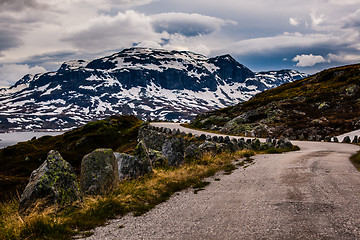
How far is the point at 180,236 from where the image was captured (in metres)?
6.74

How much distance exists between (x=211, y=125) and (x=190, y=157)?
43712 millimetres

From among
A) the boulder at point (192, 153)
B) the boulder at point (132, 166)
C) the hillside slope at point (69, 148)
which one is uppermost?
the boulder at point (132, 166)

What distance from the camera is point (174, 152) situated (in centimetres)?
1847

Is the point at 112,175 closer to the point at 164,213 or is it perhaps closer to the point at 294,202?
the point at 164,213

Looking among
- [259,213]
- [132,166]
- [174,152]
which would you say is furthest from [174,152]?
[259,213]

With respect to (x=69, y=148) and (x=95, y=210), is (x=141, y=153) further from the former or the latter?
(x=69, y=148)

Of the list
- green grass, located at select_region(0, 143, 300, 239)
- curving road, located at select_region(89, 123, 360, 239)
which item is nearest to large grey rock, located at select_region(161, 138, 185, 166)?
green grass, located at select_region(0, 143, 300, 239)

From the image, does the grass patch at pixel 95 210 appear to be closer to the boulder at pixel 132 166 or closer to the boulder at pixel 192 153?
the boulder at pixel 132 166

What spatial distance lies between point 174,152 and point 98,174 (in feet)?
28.0

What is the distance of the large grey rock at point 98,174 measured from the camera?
409 inches

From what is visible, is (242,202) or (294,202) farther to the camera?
(242,202)

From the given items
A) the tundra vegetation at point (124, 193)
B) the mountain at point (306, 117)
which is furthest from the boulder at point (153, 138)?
the tundra vegetation at point (124, 193)

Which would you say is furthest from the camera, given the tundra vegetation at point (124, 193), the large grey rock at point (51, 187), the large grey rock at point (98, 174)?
the large grey rock at point (98, 174)

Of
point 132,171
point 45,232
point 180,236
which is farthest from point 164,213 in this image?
point 132,171
